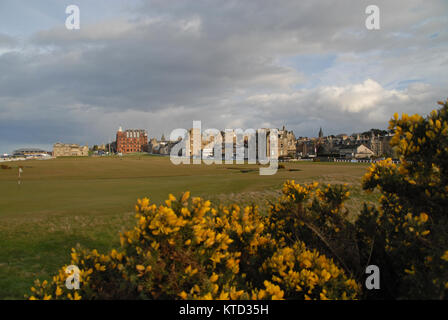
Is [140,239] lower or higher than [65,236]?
higher

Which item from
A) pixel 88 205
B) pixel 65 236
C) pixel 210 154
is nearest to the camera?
pixel 65 236

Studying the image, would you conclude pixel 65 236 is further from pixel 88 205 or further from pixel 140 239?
pixel 140 239

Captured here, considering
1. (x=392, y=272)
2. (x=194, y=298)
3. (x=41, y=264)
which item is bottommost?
(x=41, y=264)

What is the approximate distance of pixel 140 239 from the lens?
3771 millimetres

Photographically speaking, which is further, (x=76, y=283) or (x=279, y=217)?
(x=279, y=217)

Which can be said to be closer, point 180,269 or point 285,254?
point 180,269

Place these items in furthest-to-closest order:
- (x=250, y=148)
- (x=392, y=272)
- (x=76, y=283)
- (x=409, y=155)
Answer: (x=250, y=148)
(x=392, y=272)
(x=409, y=155)
(x=76, y=283)

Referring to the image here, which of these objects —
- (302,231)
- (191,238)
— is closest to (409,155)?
(302,231)

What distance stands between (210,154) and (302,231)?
5335 inches

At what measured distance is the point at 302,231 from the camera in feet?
19.9

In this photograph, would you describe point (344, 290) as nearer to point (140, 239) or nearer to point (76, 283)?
point (140, 239)

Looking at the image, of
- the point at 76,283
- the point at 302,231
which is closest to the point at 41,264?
the point at 76,283

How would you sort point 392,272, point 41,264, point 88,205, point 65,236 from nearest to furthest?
1. point 392,272
2. point 41,264
3. point 65,236
4. point 88,205

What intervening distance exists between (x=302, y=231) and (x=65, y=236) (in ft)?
39.6
